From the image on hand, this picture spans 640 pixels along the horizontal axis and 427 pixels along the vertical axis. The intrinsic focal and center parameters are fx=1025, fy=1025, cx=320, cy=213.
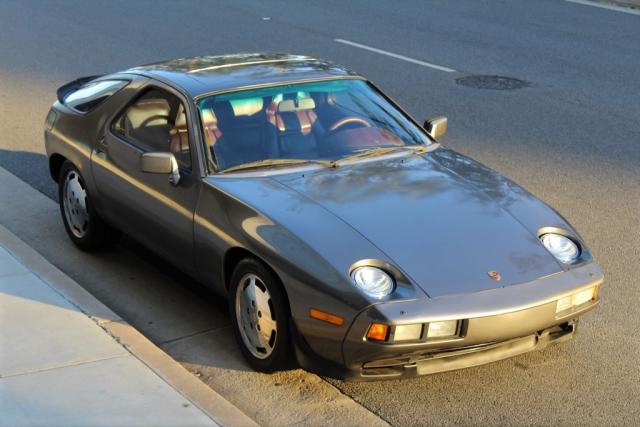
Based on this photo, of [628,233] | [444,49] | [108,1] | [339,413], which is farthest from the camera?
[108,1]

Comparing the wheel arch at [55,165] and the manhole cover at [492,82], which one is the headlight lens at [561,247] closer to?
the wheel arch at [55,165]

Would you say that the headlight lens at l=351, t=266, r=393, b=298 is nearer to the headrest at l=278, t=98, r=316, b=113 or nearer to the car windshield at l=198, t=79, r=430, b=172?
the car windshield at l=198, t=79, r=430, b=172

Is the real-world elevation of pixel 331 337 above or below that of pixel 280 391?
above

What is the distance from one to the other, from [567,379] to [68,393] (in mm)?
2520

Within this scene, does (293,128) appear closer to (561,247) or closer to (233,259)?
(233,259)

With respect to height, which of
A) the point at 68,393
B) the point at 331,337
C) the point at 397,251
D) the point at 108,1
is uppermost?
the point at 397,251

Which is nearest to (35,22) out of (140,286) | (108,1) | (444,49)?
(108,1)

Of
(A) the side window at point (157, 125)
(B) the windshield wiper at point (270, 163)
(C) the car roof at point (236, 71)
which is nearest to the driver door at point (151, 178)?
(A) the side window at point (157, 125)

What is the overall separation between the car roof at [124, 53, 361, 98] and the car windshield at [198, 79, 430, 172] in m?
0.08

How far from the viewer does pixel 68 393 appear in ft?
16.3

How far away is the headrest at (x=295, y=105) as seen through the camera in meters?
6.19

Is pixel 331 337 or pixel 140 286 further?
pixel 140 286

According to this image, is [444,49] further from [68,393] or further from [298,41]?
[68,393]

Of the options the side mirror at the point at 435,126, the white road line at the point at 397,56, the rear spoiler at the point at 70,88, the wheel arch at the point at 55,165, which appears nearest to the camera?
the side mirror at the point at 435,126
